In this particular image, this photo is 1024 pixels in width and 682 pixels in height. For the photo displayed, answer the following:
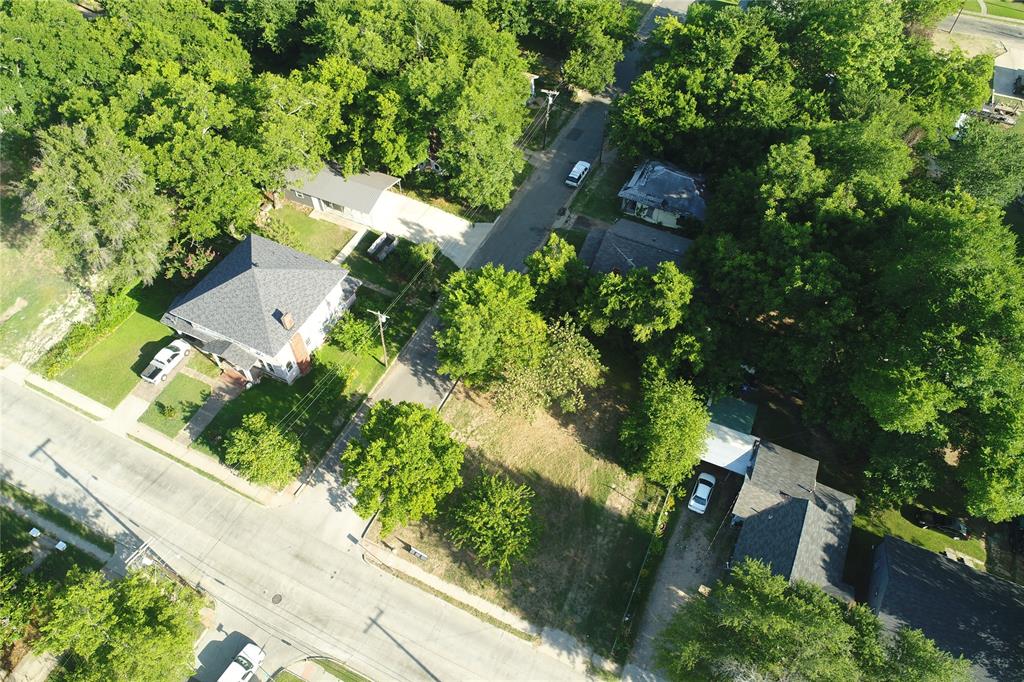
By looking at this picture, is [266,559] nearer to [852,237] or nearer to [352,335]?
[352,335]

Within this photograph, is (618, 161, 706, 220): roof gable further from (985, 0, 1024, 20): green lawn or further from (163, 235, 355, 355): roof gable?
(985, 0, 1024, 20): green lawn

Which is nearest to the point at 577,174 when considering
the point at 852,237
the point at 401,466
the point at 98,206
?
the point at 852,237

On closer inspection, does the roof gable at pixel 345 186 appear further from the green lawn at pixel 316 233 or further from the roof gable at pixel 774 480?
the roof gable at pixel 774 480

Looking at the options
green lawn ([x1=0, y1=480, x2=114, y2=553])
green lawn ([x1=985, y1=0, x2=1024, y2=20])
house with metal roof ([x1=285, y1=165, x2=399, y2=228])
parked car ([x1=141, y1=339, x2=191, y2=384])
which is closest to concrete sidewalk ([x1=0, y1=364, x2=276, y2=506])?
parked car ([x1=141, y1=339, x2=191, y2=384])

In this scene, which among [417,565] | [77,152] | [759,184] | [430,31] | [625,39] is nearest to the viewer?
[417,565]

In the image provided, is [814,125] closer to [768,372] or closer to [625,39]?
[768,372]

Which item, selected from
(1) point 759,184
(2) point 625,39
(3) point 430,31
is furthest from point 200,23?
(1) point 759,184
